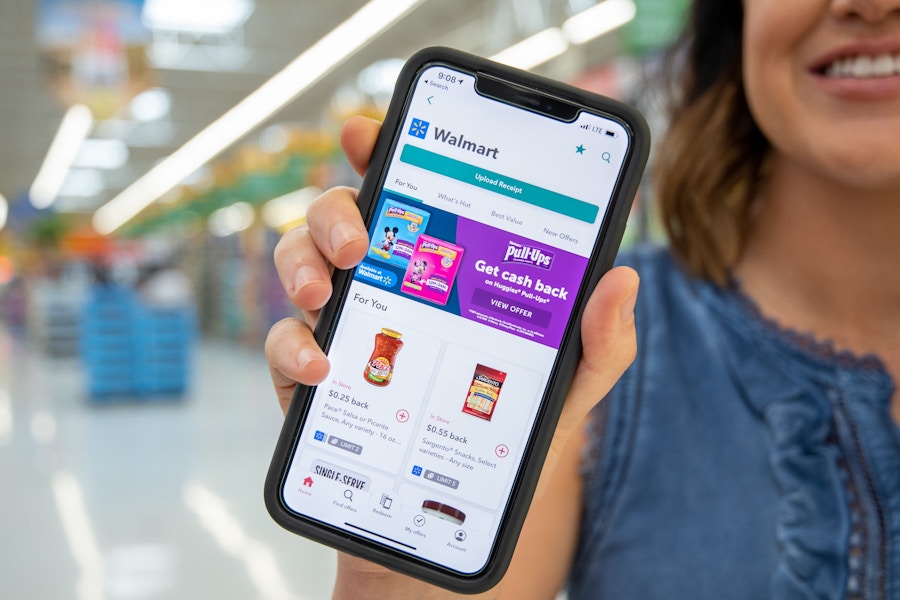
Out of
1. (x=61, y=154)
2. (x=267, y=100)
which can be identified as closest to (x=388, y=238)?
(x=267, y=100)

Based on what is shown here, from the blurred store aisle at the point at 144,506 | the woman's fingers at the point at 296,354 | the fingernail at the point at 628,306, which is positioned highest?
the fingernail at the point at 628,306

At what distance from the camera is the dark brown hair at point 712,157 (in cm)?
117

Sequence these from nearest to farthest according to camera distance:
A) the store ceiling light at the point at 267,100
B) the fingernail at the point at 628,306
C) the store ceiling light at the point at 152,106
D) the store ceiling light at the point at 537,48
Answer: the fingernail at the point at 628,306
the store ceiling light at the point at 537,48
the store ceiling light at the point at 267,100
the store ceiling light at the point at 152,106

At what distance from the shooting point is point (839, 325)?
3.52ft

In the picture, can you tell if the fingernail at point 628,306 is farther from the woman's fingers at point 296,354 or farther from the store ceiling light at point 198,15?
the store ceiling light at point 198,15

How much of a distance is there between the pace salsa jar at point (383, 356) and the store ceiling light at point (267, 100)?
8295 mm

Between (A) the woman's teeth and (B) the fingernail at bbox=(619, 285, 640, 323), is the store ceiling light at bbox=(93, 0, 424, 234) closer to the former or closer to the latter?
(A) the woman's teeth

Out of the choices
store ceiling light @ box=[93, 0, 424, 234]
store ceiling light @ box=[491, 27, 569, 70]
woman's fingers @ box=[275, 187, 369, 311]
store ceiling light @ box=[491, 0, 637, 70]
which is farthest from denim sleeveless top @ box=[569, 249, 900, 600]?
store ceiling light @ box=[491, 27, 569, 70]

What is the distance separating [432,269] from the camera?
83cm

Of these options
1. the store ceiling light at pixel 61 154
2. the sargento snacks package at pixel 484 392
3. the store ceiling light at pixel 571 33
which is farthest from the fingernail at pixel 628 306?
the store ceiling light at pixel 61 154

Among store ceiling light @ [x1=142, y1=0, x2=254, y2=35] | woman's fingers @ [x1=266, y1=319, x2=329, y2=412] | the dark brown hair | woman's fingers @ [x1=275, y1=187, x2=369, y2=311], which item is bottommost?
woman's fingers @ [x1=266, y1=319, x2=329, y2=412]

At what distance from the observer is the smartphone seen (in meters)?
0.80

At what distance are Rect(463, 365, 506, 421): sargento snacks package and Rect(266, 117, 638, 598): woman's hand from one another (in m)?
0.07

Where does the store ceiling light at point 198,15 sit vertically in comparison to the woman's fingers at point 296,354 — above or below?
above
